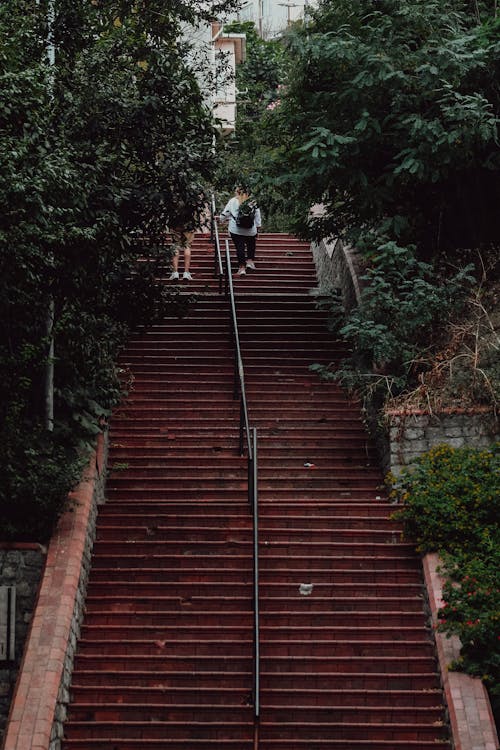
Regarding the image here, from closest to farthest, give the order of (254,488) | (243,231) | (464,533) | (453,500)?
1. (254,488)
2. (464,533)
3. (453,500)
4. (243,231)

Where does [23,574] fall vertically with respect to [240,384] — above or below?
below

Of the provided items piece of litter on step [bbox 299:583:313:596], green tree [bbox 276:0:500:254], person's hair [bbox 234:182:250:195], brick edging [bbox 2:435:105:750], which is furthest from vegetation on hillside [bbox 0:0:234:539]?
piece of litter on step [bbox 299:583:313:596]

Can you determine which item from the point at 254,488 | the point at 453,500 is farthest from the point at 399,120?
the point at 254,488

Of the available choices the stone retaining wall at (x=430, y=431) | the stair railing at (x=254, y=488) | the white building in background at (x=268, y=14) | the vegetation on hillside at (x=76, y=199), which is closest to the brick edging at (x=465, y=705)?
the stair railing at (x=254, y=488)

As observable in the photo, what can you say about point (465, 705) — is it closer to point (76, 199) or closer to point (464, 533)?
point (464, 533)

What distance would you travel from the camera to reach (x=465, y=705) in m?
9.17

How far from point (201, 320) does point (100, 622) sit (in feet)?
23.1

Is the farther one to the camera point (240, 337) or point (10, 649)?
point (240, 337)

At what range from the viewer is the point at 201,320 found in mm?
16719

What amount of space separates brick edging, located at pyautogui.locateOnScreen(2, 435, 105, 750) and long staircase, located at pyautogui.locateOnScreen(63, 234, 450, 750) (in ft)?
1.52

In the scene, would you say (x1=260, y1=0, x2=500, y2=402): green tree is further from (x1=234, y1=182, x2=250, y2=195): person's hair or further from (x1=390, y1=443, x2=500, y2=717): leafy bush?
(x1=390, y1=443, x2=500, y2=717): leafy bush

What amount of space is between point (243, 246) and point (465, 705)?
10882 millimetres

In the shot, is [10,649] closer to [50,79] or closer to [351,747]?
[351,747]

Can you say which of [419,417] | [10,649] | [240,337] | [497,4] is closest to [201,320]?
[240,337]
